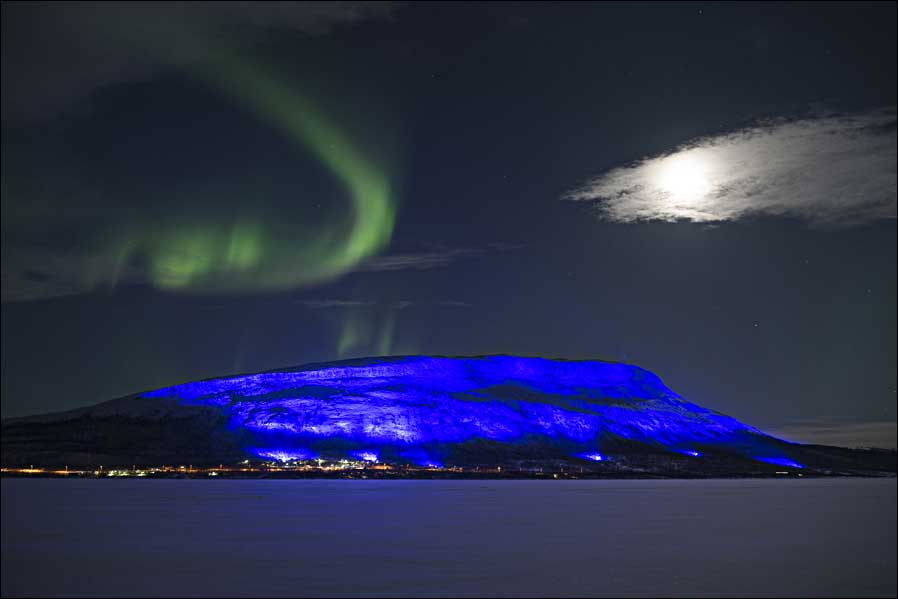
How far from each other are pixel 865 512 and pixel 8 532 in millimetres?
102799

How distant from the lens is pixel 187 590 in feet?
145

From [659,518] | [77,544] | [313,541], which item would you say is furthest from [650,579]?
[659,518]

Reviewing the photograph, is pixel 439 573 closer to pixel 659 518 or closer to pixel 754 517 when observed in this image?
pixel 659 518

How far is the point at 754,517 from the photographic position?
104 m

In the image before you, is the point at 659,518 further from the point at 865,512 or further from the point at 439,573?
the point at 439,573

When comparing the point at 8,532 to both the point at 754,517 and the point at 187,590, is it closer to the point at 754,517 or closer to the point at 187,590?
the point at 187,590

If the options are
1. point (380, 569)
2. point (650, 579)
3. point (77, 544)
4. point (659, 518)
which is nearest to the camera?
point (650, 579)

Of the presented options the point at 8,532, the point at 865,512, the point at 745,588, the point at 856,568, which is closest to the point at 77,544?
the point at 8,532

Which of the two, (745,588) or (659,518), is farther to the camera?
(659,518)

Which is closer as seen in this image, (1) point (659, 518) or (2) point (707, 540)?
(2) point (707, 540)

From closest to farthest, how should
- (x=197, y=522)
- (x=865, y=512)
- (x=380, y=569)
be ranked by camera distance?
1. (x=380, y=569)
2. (x=197, y=522)
3. (x=865, y=512)

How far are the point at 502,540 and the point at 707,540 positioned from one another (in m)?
17.1

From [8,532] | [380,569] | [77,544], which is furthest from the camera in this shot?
[8,532]

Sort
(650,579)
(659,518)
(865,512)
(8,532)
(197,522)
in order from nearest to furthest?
(650,579) < (8,532) < (197,522) < (659,518) < (865,512)
